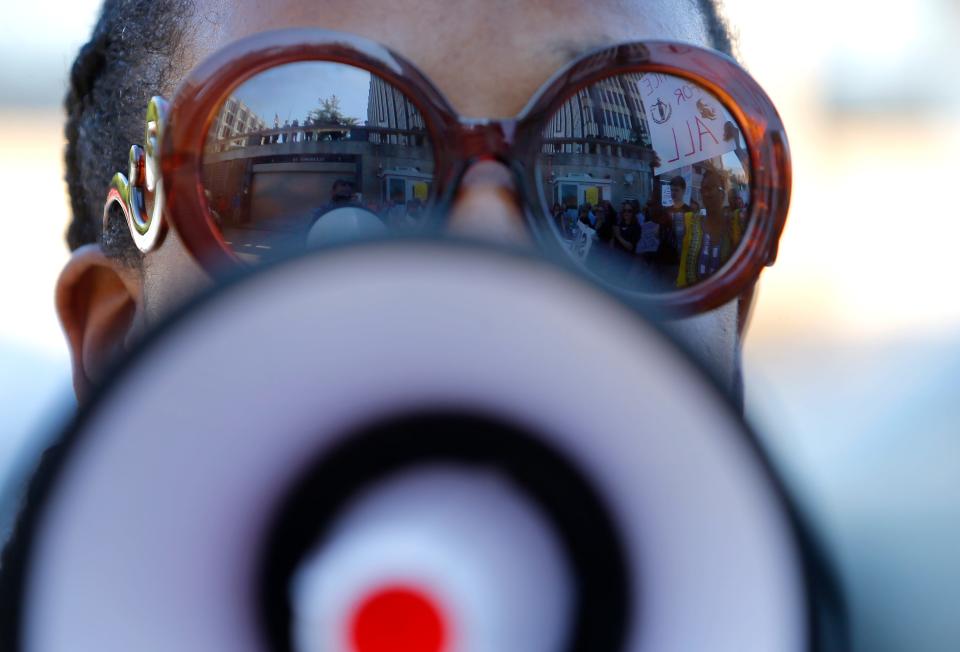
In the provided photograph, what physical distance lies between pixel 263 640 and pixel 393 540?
0.37ft

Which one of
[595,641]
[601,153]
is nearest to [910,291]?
[601,153]

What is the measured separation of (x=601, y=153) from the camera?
1107 mm

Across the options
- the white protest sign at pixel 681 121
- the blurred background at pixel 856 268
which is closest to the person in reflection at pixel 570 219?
the white protest sign at pixel 681 121

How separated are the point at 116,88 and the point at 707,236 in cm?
88

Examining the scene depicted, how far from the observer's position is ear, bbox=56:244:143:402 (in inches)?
54.6

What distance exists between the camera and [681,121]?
112 centimetres

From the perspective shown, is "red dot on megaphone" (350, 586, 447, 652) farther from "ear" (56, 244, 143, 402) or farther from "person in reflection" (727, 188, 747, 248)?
"ear" (56, 244, 143, 402)

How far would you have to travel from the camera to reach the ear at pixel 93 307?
4.55 ft

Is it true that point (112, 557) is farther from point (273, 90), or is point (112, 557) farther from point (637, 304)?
point (273, 90)

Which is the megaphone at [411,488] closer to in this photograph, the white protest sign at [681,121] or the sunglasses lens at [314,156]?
the sunglasses lens at [314,156]

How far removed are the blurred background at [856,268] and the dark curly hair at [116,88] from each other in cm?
15

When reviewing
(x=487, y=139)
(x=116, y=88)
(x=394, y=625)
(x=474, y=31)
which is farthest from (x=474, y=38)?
(x=394, y=625)

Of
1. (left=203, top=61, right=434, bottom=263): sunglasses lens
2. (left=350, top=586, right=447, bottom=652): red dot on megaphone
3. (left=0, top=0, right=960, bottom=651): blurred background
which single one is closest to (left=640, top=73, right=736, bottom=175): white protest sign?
(left=203, top=61, right=434, bottom=263): sunglasses lens

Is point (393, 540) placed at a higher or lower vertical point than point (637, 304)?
lower
